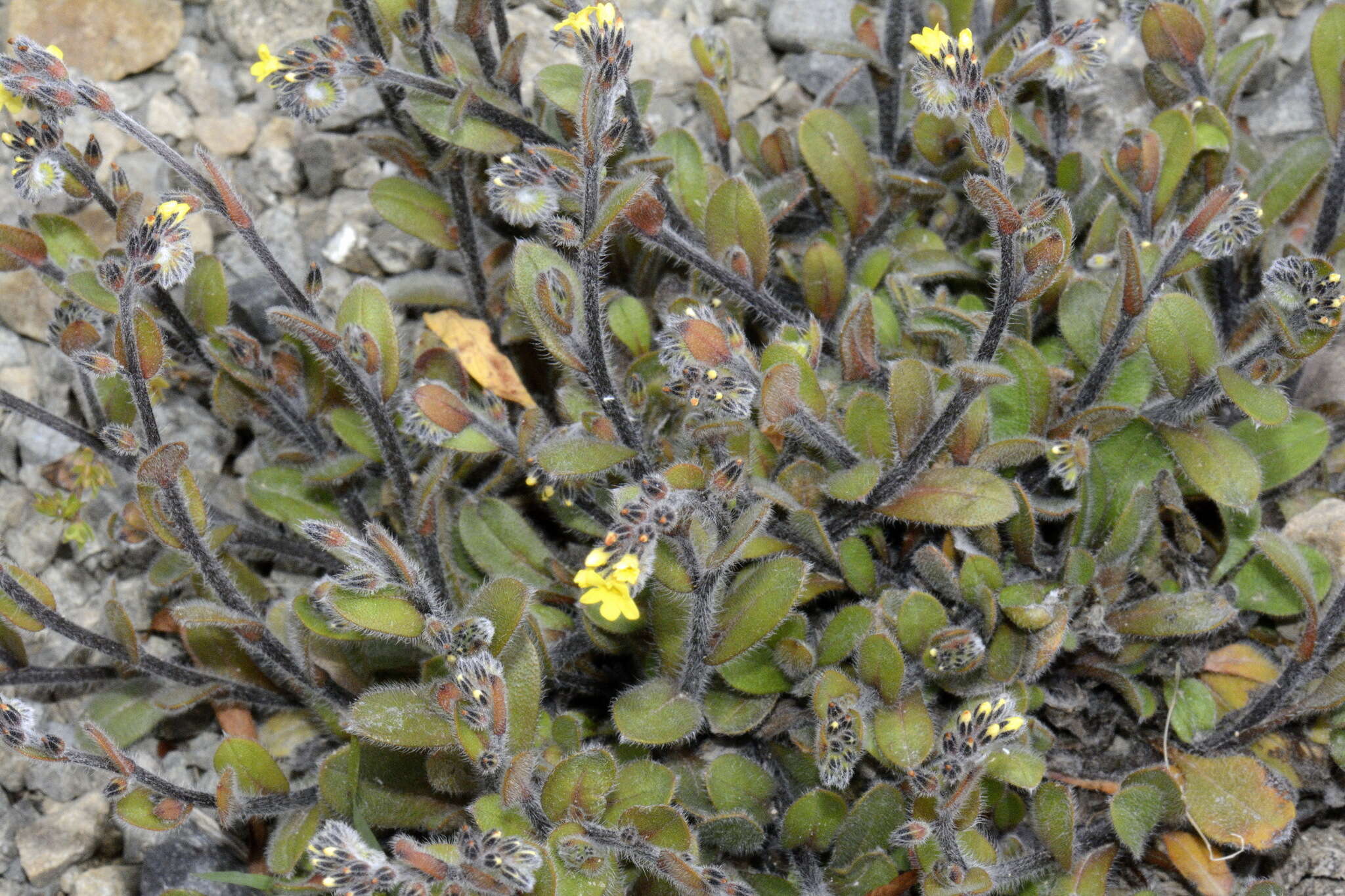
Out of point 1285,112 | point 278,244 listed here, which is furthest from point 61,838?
point 1285,112

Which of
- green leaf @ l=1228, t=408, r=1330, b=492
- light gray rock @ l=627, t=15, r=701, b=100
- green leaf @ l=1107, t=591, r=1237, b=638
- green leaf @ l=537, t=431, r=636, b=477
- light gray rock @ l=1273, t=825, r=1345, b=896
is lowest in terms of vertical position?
light gray rock @ l=1273, t=825, r=1345, b=896

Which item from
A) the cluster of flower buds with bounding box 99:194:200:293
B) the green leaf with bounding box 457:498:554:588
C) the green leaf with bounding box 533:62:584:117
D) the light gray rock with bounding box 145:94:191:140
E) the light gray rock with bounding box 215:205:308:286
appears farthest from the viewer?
the light gray rock with bounding box 145:94:191:140

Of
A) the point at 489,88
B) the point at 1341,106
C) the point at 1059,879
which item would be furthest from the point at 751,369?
the point at 1341,106

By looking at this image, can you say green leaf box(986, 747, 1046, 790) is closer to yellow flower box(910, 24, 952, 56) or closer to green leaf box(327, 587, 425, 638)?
green leaf box(327, 587, 425, 638)

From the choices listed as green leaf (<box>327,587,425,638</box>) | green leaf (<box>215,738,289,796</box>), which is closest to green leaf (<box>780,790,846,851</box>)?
green leaf (<box>327,587,425,638</box>)

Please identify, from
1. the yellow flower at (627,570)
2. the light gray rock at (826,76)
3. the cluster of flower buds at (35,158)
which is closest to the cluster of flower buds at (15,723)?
the cluster of flower buds at (35,158)

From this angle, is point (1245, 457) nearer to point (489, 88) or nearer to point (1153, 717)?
point (1153, 717)

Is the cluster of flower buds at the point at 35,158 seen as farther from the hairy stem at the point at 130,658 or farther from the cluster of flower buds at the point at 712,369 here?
the cluster of flower buds at the point at 712,369
